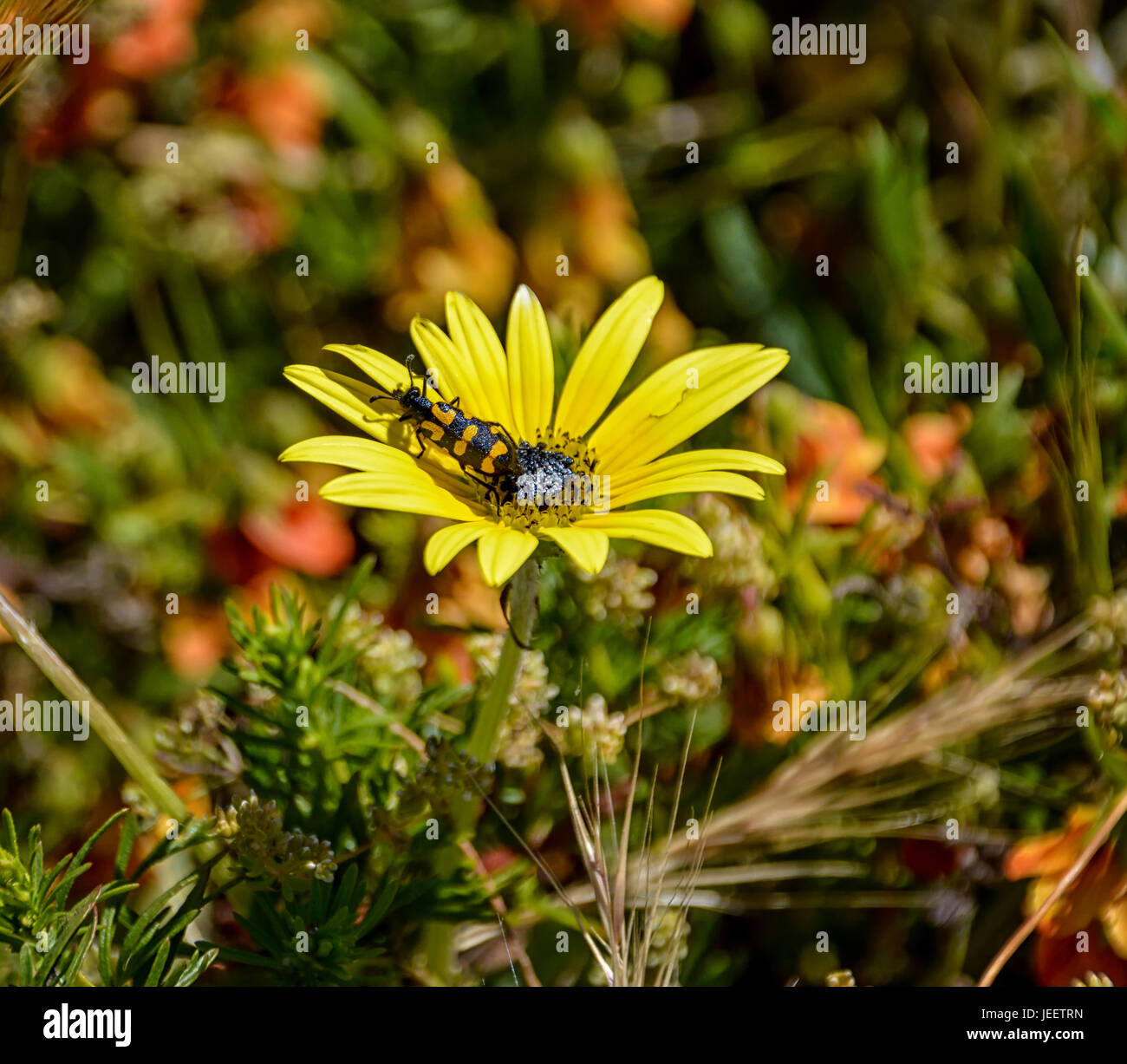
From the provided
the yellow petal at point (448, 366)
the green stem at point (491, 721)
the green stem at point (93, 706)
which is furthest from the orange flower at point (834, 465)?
the green stem at point (93, 706)

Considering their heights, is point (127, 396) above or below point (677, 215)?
below

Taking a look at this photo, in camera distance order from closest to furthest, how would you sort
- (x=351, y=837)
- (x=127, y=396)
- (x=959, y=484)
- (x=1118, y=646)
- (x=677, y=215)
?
(x=351, y=837), (x=1118, y=646), (x=959, y=484), (x=127, y=396), (x=677, y=215)

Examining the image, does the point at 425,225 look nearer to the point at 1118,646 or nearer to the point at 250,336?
the point at 250,336

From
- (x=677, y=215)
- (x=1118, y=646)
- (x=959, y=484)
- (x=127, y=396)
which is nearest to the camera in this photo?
(x=1118, y=646)

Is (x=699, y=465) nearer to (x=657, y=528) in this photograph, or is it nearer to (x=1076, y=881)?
(x=657, y=528)

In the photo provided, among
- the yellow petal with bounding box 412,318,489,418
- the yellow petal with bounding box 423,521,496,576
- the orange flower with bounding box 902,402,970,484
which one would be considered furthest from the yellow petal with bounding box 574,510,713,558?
the orange flower with bounding box 902,402,970,484

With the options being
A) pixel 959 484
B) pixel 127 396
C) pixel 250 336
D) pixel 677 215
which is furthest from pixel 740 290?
pixel 127 396

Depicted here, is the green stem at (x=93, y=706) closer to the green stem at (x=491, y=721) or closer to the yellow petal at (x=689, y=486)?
the green stem at (x=491, y=721)
